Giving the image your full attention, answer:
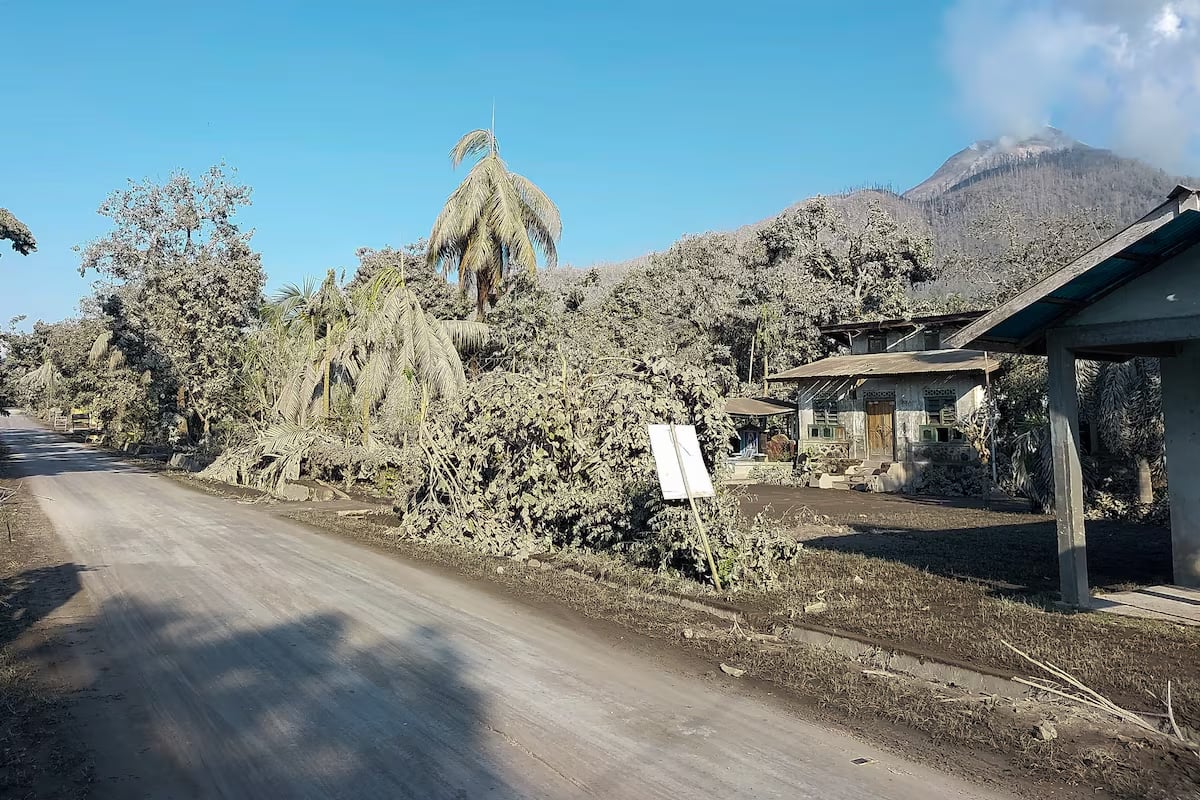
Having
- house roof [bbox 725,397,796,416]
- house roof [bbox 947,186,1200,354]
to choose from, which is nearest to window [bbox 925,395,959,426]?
house roof [bbox 725,397,796,416]

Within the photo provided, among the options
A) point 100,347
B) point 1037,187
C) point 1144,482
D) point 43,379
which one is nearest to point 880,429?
point 1144,482

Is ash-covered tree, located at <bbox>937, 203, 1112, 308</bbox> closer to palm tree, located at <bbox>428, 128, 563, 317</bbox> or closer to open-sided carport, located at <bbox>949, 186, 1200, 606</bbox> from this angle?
palm tree, located at <bbox>428, 128, 563, 317</bbox>

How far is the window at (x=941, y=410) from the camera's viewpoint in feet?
81.5

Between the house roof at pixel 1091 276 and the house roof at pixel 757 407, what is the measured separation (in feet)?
66.5

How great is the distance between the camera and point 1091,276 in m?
8.10

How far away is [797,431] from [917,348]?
508 centimetres

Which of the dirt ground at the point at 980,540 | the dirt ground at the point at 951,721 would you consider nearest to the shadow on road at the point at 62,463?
the dirt ground at the point at 980,540

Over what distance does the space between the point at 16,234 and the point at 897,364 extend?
84.1ft

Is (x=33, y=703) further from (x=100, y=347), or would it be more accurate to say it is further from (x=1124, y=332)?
(x=100, y=347)

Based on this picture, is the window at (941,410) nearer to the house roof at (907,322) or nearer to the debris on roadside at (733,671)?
the house roof at (907,322)

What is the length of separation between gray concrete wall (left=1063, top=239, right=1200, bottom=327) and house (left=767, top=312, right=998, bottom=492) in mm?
15764

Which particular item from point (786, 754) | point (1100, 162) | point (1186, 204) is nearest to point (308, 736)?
point (786, 754)

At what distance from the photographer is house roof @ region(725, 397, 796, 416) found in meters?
30.0

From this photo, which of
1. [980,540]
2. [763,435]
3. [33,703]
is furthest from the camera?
[763,435]
